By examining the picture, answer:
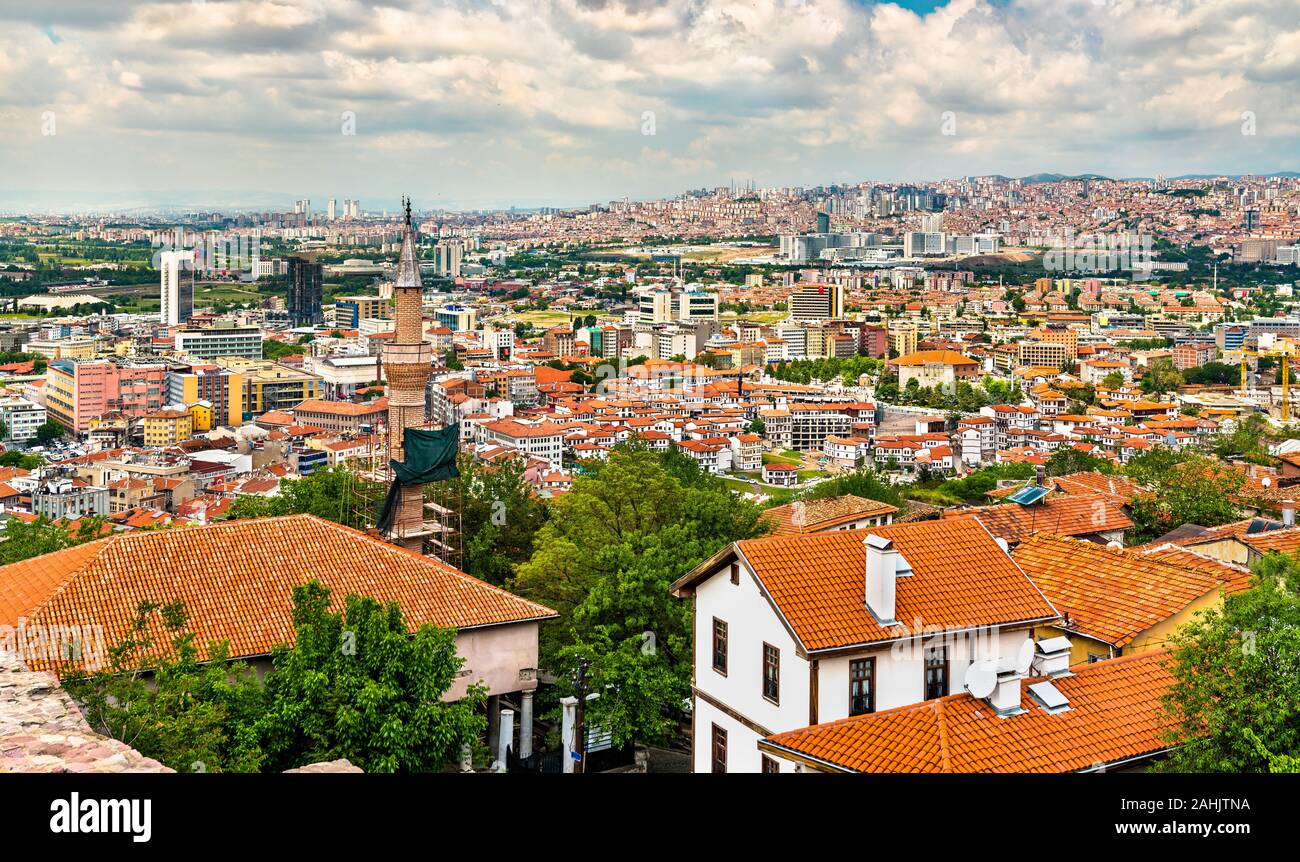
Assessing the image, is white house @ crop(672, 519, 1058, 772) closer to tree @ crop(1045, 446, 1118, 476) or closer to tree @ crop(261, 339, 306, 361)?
tree @ crop(1045, 446, 1118, 476)

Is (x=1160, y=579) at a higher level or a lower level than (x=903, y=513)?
higher

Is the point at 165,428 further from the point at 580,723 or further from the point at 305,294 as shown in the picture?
the point at 580,723

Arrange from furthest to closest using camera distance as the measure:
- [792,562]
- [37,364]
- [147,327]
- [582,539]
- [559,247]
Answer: [559,247] < [147,327] < [37,364] < [582,539] < [792,562]

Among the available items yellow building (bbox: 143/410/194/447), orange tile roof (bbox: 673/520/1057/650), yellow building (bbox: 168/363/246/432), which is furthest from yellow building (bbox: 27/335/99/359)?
orange tile roof (bbox: 673/520/1057/650)

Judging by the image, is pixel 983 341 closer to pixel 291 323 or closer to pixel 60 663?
pixel 291 323

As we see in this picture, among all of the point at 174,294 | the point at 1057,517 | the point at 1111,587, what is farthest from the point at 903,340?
the point at 1111,587

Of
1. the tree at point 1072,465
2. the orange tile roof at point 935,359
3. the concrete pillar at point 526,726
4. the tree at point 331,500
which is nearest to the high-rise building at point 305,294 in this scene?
the orange tile roof at point 935,359
